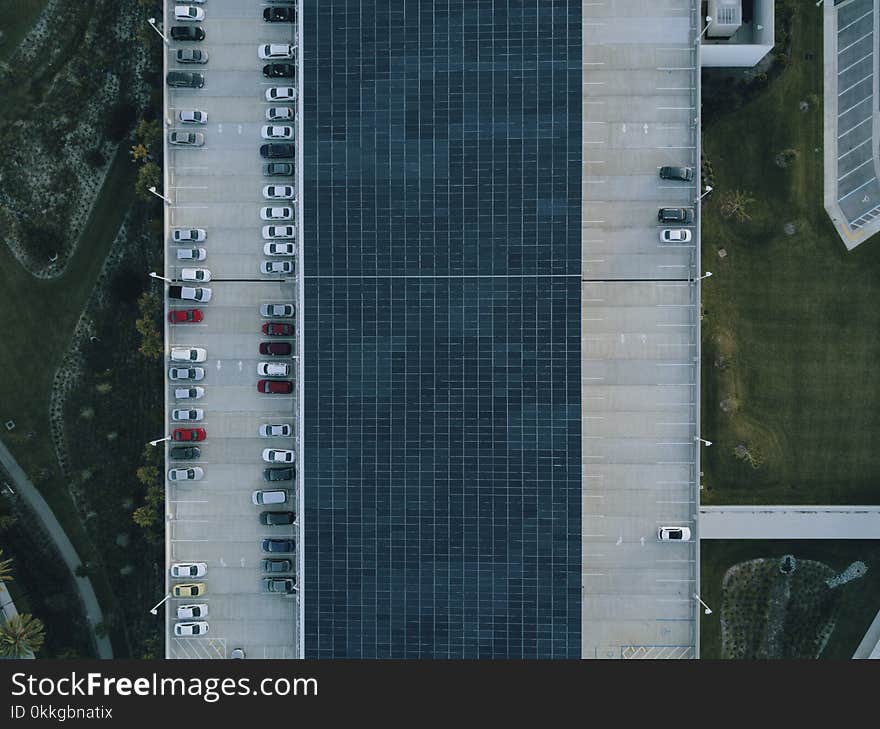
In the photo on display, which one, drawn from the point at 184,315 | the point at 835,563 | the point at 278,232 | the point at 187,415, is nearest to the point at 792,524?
the point at 835,563

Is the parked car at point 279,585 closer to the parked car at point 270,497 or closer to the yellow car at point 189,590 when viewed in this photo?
the yellow car at point 189,590

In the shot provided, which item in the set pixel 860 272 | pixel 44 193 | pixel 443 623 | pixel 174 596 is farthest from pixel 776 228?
pixel 44 193

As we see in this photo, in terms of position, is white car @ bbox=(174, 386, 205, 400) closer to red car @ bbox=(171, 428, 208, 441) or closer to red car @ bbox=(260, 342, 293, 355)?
red car @ bbox=(171, 428, 208, 441)

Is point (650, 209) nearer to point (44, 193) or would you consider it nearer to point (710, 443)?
point (710, 443)

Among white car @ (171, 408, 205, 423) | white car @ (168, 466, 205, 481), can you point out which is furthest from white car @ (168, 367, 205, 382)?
white car @ (168, 466, 205, 481)

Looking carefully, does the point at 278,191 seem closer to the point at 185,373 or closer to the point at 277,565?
the point at 185,373

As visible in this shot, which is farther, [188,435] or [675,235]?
[188,435]
